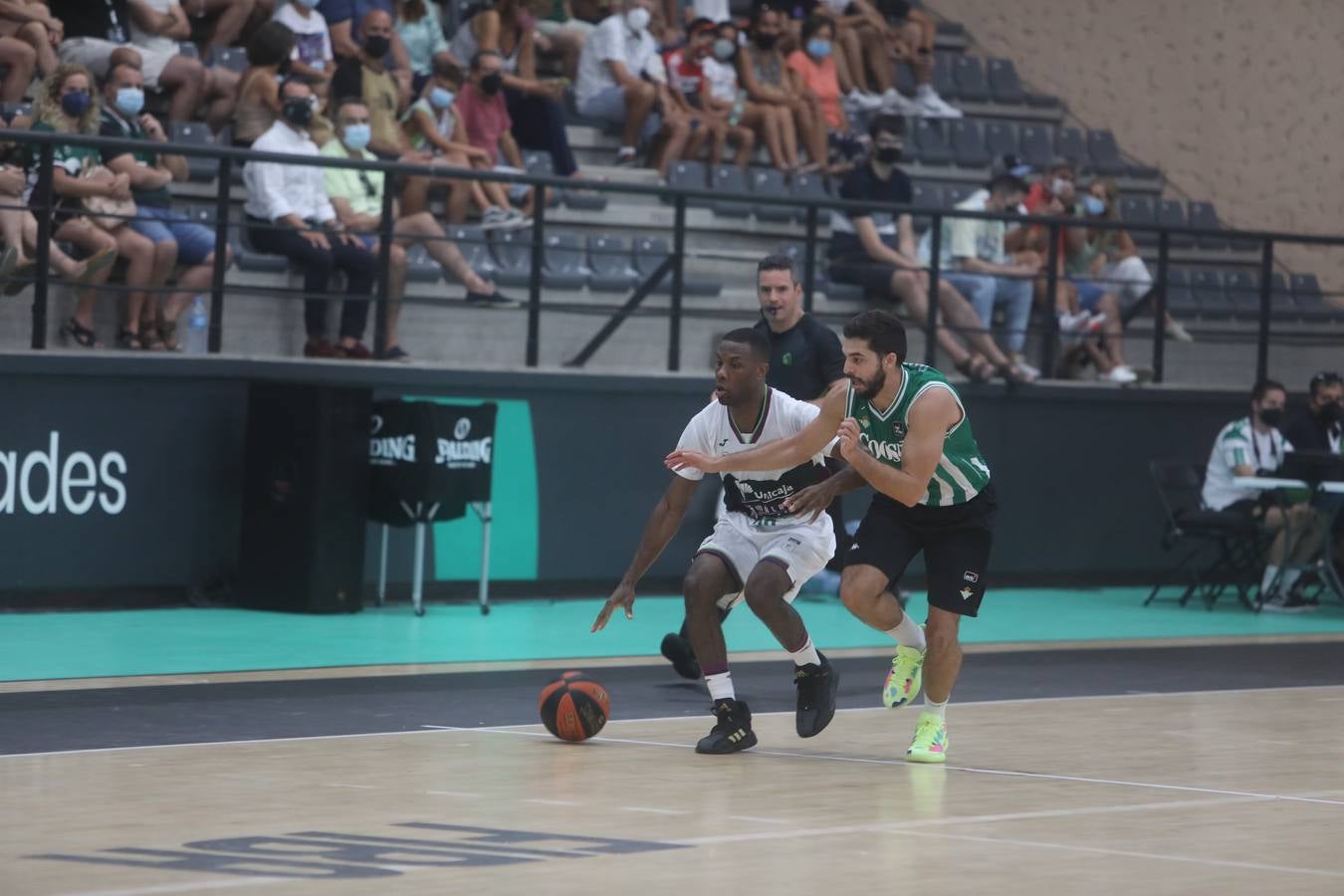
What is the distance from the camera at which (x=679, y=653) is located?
11992 millimetres

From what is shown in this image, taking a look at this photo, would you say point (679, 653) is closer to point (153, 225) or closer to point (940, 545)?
point (940, 545)

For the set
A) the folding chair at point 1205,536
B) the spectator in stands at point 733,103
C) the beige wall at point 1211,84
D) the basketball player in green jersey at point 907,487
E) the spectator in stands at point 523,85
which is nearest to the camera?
the basketball player in green jersey at point 907,487

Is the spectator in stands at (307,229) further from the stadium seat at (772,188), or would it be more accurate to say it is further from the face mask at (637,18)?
the stadium seat at (772,188)

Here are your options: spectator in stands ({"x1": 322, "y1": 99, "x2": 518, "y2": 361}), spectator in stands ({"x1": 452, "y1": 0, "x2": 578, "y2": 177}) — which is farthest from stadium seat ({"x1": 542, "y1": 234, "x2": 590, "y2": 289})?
spectator in stands ({"x1": 452, "y1": 0, "x2": 578, "y2": 177})

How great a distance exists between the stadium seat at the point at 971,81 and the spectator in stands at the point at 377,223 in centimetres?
935

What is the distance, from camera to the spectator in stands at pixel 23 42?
15.7 meters

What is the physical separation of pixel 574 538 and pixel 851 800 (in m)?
8.48

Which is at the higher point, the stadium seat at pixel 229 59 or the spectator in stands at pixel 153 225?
the stadium seat at pixel 229 59

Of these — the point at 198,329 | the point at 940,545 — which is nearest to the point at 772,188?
the point at 198,329

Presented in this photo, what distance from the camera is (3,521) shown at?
14031mm

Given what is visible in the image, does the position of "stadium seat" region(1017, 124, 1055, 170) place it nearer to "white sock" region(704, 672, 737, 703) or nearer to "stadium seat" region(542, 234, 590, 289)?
"stadium seat" region(542, 234, 590, 289)

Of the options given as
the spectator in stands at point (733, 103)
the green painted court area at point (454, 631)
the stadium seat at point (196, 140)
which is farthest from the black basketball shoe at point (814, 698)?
the spectator in stands at point (733, 103)

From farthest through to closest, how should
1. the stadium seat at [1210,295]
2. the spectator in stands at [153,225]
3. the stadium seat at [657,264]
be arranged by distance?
the stadium seat at [1210,295] < the stadium seat at [657,264] < the spectator in stands at [153,225]

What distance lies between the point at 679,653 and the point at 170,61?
6.91 m
